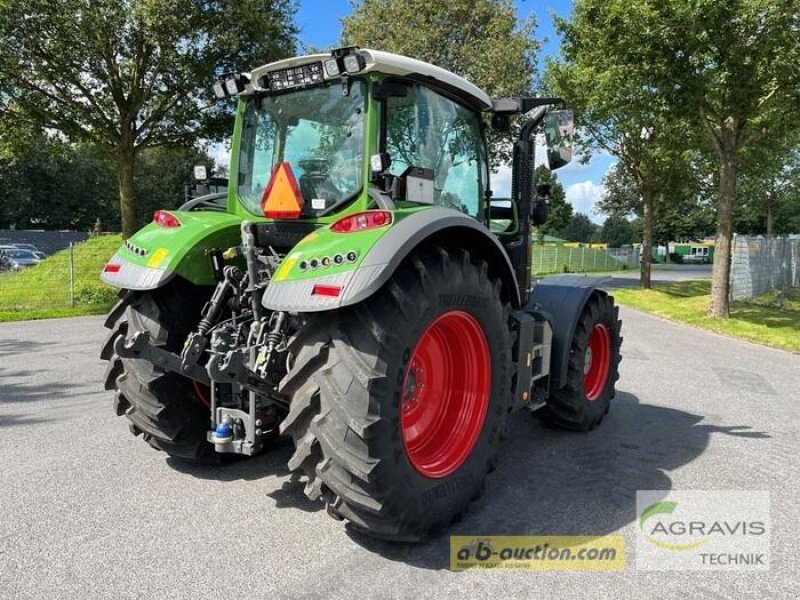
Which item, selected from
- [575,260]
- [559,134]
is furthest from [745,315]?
[575,260]

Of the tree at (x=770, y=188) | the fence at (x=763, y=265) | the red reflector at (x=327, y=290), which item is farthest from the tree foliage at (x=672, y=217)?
the red reflector at (x=327, y=290)

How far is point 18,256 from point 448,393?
25.2 meters

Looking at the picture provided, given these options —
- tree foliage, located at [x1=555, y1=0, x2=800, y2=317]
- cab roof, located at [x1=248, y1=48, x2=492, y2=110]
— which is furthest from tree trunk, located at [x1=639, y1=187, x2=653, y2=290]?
cab roof, located at [x1=248, y1=48, x2=492, y2=110]

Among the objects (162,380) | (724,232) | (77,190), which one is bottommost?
(162,380)

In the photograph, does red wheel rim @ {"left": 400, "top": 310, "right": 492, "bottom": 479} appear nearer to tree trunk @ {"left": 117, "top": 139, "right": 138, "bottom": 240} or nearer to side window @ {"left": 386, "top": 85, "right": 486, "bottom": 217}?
side window @ {"left": 386, "top": 85, "right": 486, "bottom": 217}

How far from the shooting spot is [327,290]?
2793 mm

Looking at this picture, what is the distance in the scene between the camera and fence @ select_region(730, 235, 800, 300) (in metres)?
17.8

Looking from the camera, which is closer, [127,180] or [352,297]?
[352,297]

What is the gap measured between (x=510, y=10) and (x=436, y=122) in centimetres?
1922

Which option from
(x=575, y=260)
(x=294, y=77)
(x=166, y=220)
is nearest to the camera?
(x=294, y=77)

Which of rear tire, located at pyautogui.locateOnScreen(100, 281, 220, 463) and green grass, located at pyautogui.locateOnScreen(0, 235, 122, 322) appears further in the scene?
green grass, located at pyautogui.locateOnScreen(0, 235, 122, 322)

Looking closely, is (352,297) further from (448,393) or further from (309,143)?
(309,143)

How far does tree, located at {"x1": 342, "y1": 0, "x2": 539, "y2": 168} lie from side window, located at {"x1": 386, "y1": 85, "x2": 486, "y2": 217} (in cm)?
1596

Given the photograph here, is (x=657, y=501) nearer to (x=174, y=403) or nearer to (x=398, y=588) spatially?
(x=398, y=588)
